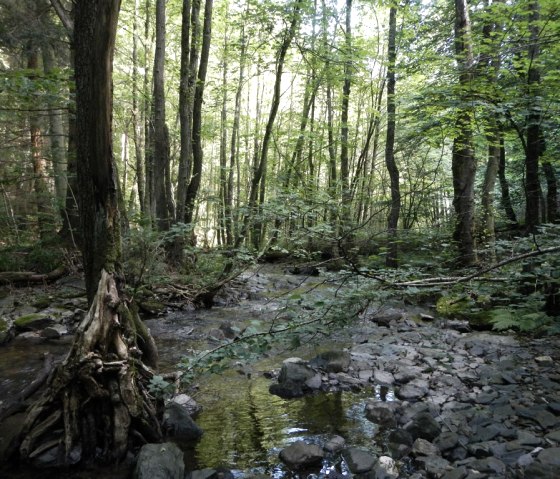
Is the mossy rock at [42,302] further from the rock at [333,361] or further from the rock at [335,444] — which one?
the rock at [335,444]

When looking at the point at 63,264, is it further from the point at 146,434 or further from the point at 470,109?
the point at 470,109

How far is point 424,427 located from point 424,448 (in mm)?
315

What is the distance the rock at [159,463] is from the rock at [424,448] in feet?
7.03

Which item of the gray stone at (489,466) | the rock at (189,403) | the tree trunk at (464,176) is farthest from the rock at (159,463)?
the tree trunk at (464,176)

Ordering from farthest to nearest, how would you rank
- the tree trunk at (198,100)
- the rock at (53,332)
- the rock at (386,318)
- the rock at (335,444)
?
the tree trunk at (198,100), the rock at (386,318), the rock at (53,332), the rock at (335,444)

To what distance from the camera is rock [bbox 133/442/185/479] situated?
3.24m

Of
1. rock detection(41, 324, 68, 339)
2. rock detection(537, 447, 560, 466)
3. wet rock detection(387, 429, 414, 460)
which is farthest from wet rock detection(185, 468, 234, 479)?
rock detection(41, 324, 68, 339)

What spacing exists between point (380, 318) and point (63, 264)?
27.2 feet

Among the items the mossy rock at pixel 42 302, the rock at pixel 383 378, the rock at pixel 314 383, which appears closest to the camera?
the rock at pixel 314 383

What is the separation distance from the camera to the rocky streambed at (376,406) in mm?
3527

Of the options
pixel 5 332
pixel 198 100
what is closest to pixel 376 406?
pixel 5 332

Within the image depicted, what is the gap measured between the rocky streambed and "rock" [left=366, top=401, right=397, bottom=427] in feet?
0.04

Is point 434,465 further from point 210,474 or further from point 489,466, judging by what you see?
point 210,474

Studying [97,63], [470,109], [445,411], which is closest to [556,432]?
[445,411]
